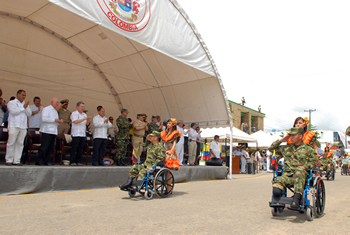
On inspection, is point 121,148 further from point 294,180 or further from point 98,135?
point 294,180

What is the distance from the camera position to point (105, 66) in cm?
1302

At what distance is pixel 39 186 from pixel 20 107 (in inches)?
73.7

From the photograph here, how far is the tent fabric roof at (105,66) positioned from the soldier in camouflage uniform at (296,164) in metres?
5.31

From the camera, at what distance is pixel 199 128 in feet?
42.3

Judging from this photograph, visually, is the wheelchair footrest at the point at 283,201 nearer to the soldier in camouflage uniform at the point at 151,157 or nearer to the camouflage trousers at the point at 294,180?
the camouflage trousers at the point at 294,180

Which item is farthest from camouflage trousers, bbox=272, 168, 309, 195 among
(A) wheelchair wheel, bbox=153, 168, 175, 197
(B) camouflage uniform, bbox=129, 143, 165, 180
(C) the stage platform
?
(C) the stage platform

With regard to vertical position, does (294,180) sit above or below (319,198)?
above

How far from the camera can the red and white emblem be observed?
7.38 metres

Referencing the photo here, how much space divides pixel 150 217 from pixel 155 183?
181 centimetres

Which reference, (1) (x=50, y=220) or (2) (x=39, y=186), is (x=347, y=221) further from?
(2) (x=39, y=186)

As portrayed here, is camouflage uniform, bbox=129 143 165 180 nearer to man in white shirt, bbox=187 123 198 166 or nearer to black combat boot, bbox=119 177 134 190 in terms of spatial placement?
black combat boot, bbox=119 177 134 190

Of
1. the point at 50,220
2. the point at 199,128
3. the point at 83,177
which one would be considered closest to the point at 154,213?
the point at 50,220

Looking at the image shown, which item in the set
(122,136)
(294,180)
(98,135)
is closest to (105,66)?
(122,136)

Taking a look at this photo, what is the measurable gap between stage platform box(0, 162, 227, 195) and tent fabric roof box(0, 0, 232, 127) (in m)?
3.97
